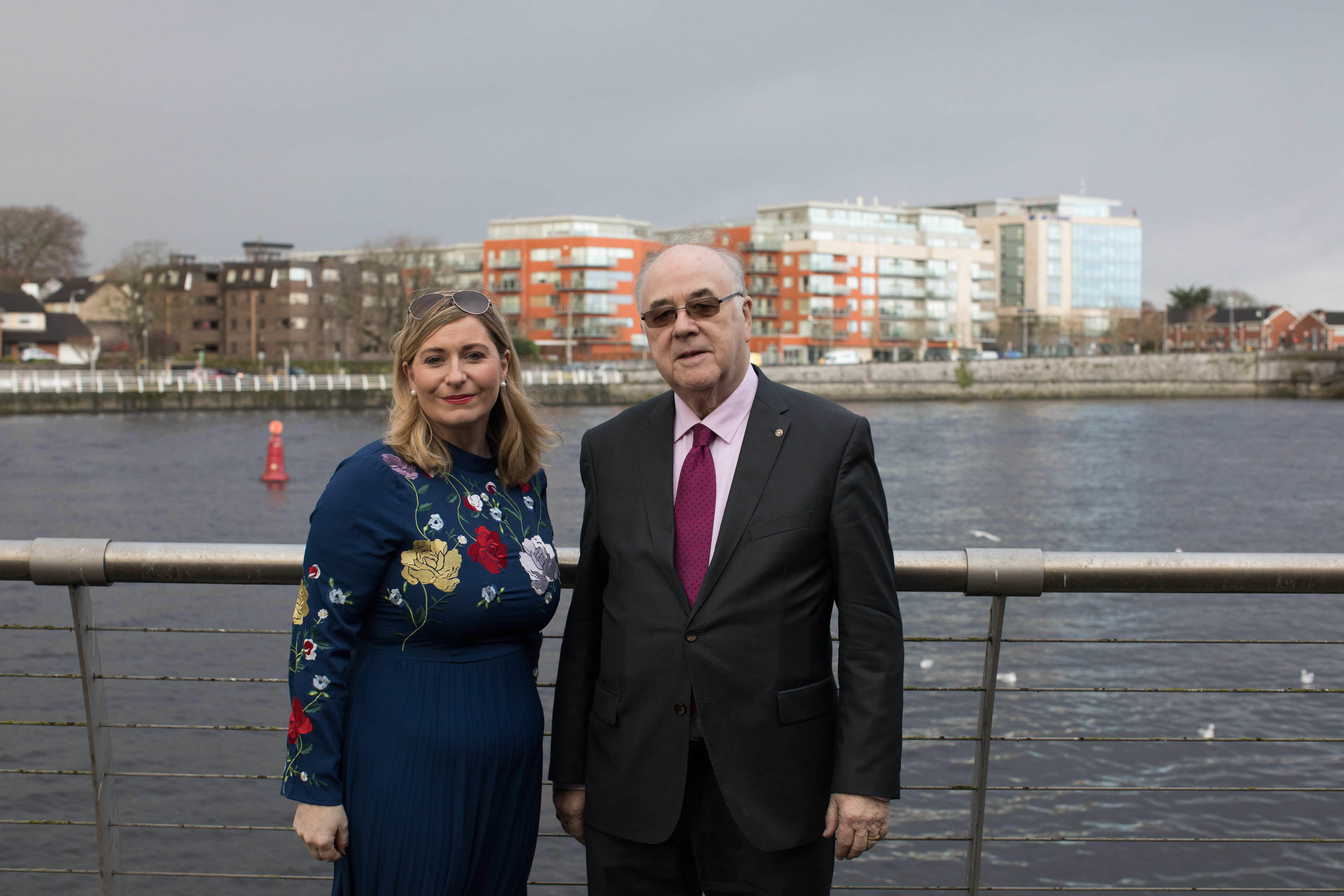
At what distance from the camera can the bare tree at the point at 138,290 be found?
75875mm

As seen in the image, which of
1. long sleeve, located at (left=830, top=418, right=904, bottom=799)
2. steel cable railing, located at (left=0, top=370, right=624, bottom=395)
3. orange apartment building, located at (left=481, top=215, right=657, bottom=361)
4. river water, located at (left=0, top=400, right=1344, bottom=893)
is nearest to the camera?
long sleeve, located at (left=830, top=418, right=904, bottom=799)

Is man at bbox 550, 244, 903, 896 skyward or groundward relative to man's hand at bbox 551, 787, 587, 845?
skyward

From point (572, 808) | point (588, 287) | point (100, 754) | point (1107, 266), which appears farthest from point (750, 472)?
point (1107, 266)

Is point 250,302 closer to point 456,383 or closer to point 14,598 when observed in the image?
point 14,598

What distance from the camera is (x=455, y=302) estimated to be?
2.65 meters

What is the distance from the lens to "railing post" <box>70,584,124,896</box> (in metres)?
2.95

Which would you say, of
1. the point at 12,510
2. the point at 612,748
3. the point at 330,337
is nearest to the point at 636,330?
the point at 330,337

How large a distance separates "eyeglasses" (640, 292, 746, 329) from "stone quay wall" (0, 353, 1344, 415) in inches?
2641

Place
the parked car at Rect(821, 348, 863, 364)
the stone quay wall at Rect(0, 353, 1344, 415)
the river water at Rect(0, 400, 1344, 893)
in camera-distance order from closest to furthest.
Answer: the river water at Rect(0, 400, 1344, 893), the stone quay wall at Rect(0, 353, 1344, 415), the parked car at Rect(821, 348, 863, 364)

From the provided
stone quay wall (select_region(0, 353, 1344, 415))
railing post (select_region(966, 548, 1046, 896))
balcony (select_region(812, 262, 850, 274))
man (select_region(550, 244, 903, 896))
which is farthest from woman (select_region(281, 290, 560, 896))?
balcony (select_region(812, 262, 850, 274))

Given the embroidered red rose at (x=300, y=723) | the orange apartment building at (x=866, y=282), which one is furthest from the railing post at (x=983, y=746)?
the orange apartment building at (x=866, y=282)

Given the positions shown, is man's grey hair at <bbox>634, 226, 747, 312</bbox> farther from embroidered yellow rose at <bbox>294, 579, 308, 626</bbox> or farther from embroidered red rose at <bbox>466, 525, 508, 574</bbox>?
embroidered yellow rose at <bbox>294, 579, 308, 626</bbox>

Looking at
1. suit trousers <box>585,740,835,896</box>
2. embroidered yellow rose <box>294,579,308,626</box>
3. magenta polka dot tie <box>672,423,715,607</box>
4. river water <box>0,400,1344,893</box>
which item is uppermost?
magenta polka dot tie <box>672,423,715,607</box>

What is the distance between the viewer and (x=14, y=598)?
17.7 metres
